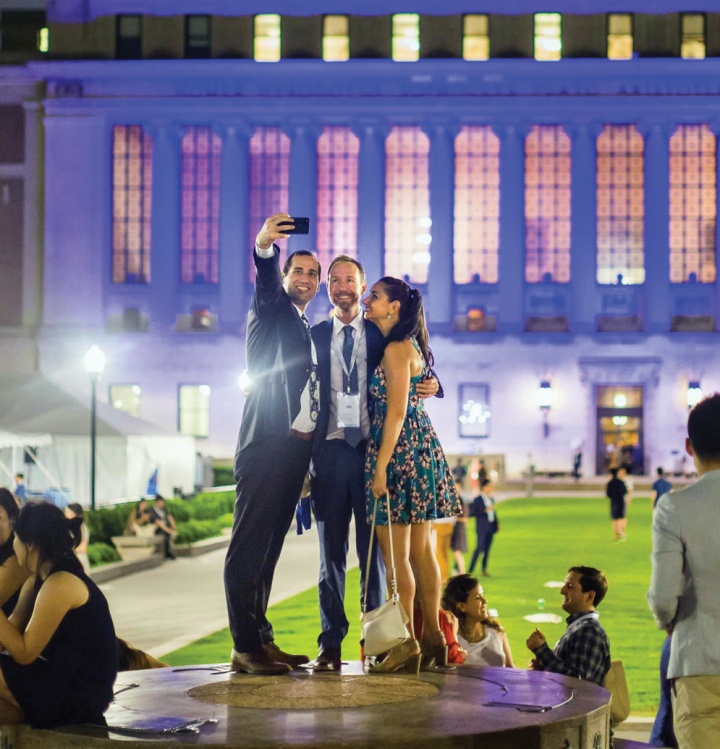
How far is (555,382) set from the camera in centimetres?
6412

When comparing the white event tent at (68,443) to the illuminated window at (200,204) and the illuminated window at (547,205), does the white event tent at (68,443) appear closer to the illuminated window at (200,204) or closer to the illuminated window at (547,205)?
the illuminated window at (200,204)

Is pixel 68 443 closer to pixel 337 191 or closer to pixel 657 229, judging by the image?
pixel 337 191

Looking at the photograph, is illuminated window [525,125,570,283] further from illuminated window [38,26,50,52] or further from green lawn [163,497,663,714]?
green lawn [163,497,663,714]

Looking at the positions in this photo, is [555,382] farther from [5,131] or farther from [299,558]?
[299,558]

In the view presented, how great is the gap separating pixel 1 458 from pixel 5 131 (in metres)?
37.1

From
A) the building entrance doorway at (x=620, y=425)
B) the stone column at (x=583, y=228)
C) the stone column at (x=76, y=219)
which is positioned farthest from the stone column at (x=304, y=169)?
the building entrance doorway at (x=620, y=425)

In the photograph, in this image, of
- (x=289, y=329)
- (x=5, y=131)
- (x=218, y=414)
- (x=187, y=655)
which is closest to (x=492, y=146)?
(x=218, y=414)

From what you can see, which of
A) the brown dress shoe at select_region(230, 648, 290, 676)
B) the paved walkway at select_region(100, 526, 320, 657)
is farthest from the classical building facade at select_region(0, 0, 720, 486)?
the brown dress shoe at select_region(230, 648, 290, 676)

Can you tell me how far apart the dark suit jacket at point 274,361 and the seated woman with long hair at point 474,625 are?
2063mm

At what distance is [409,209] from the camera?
6431cm

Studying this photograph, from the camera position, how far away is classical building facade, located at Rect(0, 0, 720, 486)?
63438mm

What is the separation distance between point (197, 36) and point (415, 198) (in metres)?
12.6

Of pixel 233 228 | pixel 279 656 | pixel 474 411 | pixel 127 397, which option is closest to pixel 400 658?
pixel 279 656

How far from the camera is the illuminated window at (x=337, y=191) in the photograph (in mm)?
64312
